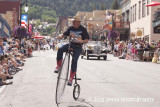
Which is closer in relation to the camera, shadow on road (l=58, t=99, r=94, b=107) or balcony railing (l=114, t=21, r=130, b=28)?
shadow on road (l=58, t=99, r=94, b=107)

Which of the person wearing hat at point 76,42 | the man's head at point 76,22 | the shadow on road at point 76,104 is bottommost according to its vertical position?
the shadow on road at point 76,104

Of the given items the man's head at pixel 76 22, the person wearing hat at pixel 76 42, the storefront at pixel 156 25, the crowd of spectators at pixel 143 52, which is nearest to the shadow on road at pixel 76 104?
the person wearing hat at pixel 76 42

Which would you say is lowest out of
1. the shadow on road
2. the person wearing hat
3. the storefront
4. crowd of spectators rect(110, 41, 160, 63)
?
the shadow on road

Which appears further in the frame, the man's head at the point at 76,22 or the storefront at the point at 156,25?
the storefront at the point at 156,25

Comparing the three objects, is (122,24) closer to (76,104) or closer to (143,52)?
(143,52)

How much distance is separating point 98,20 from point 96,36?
10979mm

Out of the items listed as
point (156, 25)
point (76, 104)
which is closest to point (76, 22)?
point (76, 104)

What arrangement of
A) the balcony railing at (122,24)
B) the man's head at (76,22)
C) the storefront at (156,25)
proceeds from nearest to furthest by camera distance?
the man's head at (76,22) → the storefront at (156,25) → the balcony railing at (122,24)

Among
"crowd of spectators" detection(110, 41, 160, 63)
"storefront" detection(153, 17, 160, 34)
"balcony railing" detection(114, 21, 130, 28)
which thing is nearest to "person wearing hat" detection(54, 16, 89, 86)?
"crowd of spectators" detection(110, 41, 160, 63)

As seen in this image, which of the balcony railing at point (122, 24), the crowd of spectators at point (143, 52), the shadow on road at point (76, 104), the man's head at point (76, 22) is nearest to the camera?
the shadow on road at point (76, 104)

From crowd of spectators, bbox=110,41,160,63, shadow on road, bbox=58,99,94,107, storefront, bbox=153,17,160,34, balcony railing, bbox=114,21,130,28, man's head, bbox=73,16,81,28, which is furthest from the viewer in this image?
balcony railing, bbox=114,21,130,28

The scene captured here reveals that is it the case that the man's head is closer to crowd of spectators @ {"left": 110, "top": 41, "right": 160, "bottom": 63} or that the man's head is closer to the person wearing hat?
the person wearing hat

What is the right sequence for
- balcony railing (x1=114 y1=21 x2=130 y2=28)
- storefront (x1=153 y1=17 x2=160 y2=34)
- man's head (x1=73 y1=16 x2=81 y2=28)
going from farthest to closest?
balcony railing (x1=114 y1=21 x2=130 y2=28) → storefront (x1=153 y1=17 x2=160 y2=34) → man's head (x1=73 y1=16 x2=81 y2=28)

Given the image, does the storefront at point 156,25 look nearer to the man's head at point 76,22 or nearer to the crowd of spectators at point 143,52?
the crowd of spectators at point 143,52
